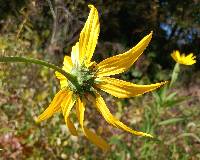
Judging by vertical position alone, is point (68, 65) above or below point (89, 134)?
above

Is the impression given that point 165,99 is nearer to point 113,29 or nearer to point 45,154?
point 45,154

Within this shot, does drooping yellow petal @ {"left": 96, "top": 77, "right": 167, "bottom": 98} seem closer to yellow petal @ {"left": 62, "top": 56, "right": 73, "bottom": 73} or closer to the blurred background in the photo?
yellow petal @ {"left": 62, "top": 56, "right": 73, "bottom": 73}

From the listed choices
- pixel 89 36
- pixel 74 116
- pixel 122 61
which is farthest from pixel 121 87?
pixel 74 116

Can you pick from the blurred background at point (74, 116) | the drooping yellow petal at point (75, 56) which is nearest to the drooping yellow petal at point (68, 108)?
the drooping yellow petal at point (75, 56)

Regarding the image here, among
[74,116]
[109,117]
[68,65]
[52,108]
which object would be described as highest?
[74,116]

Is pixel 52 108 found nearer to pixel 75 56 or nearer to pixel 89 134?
pixel 89 134

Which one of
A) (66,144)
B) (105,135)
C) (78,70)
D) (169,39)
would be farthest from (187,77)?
(78,70)
